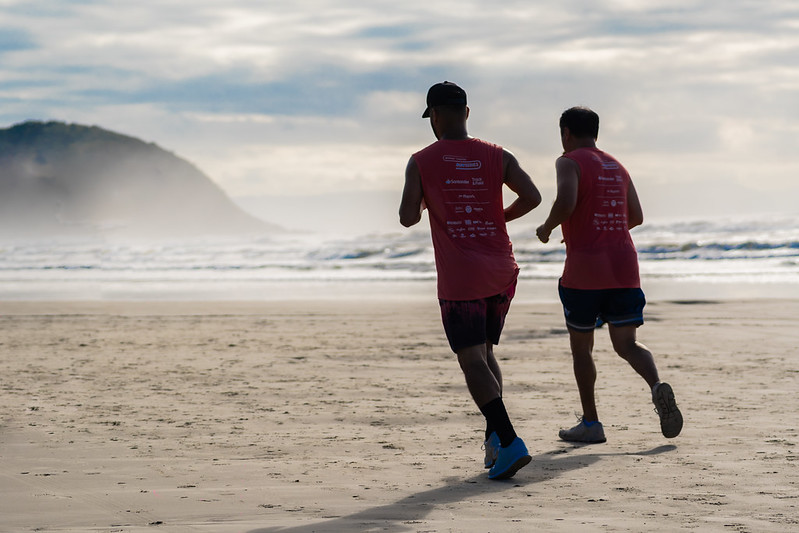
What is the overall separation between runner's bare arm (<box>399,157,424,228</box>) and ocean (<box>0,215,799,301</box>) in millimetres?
12546

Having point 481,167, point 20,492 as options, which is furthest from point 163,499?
point 481,167

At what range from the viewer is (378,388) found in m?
6.59

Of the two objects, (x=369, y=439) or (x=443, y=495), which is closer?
(x=443, y=495)

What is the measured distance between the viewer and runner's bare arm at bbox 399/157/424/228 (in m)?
3.98

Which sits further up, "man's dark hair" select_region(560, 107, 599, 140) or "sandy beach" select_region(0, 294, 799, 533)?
"man's dark hair" select_region(560, 107, 599, 140)

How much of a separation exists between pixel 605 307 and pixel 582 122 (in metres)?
1.05

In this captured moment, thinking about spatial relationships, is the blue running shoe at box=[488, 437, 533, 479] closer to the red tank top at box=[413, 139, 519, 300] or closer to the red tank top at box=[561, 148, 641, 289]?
the red tank top at box=[413, 139, 519, 300]

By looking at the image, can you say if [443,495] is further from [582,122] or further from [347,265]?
[347,265]

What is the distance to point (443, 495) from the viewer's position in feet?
12.2

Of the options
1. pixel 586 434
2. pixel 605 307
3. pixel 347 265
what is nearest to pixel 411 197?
pixel 605 307

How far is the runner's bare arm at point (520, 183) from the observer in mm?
4102

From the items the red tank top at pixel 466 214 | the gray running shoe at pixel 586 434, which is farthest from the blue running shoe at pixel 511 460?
the gray running shoe at pixel 586 434

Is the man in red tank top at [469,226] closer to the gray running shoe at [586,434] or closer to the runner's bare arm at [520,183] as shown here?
the runner's bare arm at [520,183]

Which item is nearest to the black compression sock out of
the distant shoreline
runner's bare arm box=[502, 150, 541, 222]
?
runner's bare arm box=[502, 150, 541, 222]
